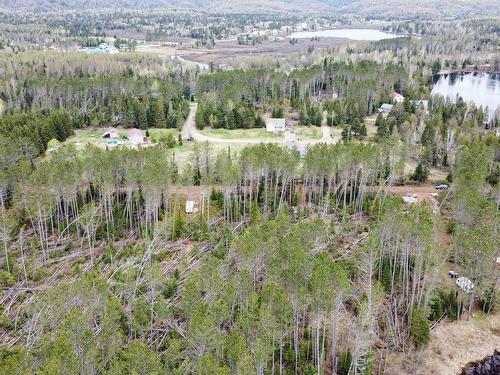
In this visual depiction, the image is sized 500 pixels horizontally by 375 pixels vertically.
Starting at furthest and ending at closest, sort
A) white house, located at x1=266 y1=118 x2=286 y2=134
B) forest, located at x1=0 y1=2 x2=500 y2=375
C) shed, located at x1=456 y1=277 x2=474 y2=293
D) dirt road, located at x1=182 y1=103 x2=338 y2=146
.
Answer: white house, located at x1=266 y1=118 x2=286 y2=134, dirt road, located at x1=182 y1=103 x2=338 y2=146, shed, located at x1=456 y1=277 x2=474 y2=293, forest, located at x1=0 y1=2 x2=500 y2=375

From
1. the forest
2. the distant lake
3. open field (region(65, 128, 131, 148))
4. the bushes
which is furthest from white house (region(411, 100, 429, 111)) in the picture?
the bushes

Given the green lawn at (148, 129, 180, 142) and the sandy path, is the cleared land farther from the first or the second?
the sandy path

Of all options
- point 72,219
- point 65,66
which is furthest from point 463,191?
point 65,66

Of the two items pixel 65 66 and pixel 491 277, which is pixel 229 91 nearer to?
pixel 65 66

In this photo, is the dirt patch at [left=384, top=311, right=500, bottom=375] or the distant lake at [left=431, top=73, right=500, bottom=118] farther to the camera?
the distant lake at [left=431, top=73, right=500, bottom=118]

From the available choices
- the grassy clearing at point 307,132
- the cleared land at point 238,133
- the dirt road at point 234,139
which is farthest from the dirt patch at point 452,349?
the cleared land at point 238,133

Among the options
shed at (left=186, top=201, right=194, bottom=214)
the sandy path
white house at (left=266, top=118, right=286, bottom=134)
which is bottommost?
the sandy path
